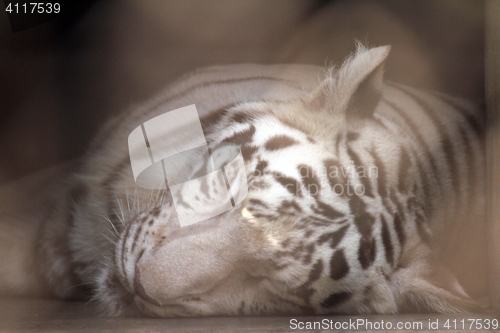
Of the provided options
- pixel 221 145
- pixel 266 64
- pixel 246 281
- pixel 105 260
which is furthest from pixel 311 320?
pixel 266 64

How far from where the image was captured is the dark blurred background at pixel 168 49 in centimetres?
171

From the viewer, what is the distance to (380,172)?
3.87 ft

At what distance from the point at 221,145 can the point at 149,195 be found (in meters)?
0.25


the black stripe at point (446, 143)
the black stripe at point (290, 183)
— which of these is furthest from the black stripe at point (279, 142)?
the black stripe at point (446, 143)

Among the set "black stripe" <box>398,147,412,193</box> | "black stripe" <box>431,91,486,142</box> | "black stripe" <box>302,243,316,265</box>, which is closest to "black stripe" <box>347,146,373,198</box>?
"black stripe" <box>398,147,412,193</box>

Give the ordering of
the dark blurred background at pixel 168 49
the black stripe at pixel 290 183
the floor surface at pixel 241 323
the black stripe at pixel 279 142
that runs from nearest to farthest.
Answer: the floor surface at pixel 241 323 → the black stripe at pixel 290 183 → the black stripe at pixel 279 142 → the dark blurred background at pixel 168 49

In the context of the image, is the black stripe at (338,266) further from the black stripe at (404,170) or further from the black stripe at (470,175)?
the black stripe at (470,175)

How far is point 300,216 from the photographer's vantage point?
105cm

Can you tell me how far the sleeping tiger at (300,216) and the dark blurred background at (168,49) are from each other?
25 centimetres

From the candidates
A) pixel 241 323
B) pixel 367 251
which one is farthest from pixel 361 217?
pixel 241 323

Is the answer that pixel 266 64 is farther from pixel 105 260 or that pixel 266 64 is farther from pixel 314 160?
pixel 105 260

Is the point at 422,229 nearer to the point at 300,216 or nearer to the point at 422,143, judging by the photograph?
the point at 422,143

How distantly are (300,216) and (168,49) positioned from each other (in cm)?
118

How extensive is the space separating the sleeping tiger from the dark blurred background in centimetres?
25
